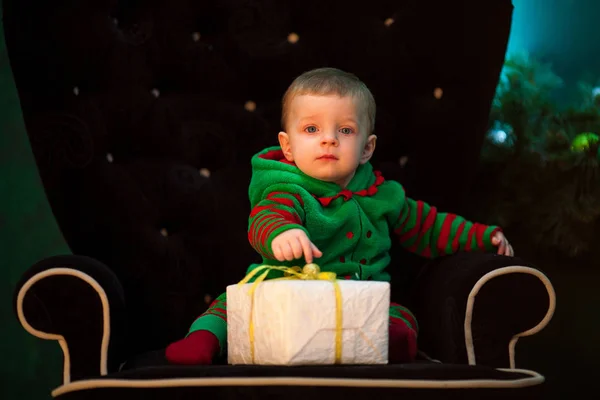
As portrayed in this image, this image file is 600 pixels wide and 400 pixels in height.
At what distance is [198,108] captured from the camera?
6.54ft

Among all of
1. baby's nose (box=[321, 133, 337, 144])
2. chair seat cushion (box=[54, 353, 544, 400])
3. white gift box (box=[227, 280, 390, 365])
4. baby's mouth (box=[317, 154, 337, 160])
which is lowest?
chair seat cushion (box=[54, 353, 544, 400])

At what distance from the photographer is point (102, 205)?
1881 mm

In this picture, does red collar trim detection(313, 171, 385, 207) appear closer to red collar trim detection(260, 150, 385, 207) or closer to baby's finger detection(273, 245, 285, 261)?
red collar trim detection(260, 150, 385, 207)

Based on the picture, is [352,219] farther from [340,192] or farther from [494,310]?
[494,310]

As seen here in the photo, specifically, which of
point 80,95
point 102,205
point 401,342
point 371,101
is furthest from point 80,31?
point 401,342

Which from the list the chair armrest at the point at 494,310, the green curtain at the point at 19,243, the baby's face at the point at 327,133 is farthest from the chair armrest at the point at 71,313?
the green curtain at the point at 19,243

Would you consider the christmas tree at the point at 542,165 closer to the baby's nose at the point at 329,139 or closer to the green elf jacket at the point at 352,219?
the green elf jacket at the point at 352,219

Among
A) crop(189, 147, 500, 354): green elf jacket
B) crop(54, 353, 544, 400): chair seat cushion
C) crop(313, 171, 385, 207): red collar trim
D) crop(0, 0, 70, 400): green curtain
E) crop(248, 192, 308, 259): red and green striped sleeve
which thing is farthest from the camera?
crop(0, 0, 70, 400): green curtain

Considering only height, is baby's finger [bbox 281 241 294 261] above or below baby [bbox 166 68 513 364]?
below

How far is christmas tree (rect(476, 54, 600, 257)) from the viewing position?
2168 millimetres

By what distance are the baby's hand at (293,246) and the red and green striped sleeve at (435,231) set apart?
1.63 ft

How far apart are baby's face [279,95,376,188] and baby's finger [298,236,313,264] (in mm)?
268

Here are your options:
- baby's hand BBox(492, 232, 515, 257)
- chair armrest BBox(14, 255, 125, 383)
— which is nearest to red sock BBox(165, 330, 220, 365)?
chair armrest BBox(14, 255, 125, 383)

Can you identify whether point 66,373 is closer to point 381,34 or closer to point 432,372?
point 432,372
